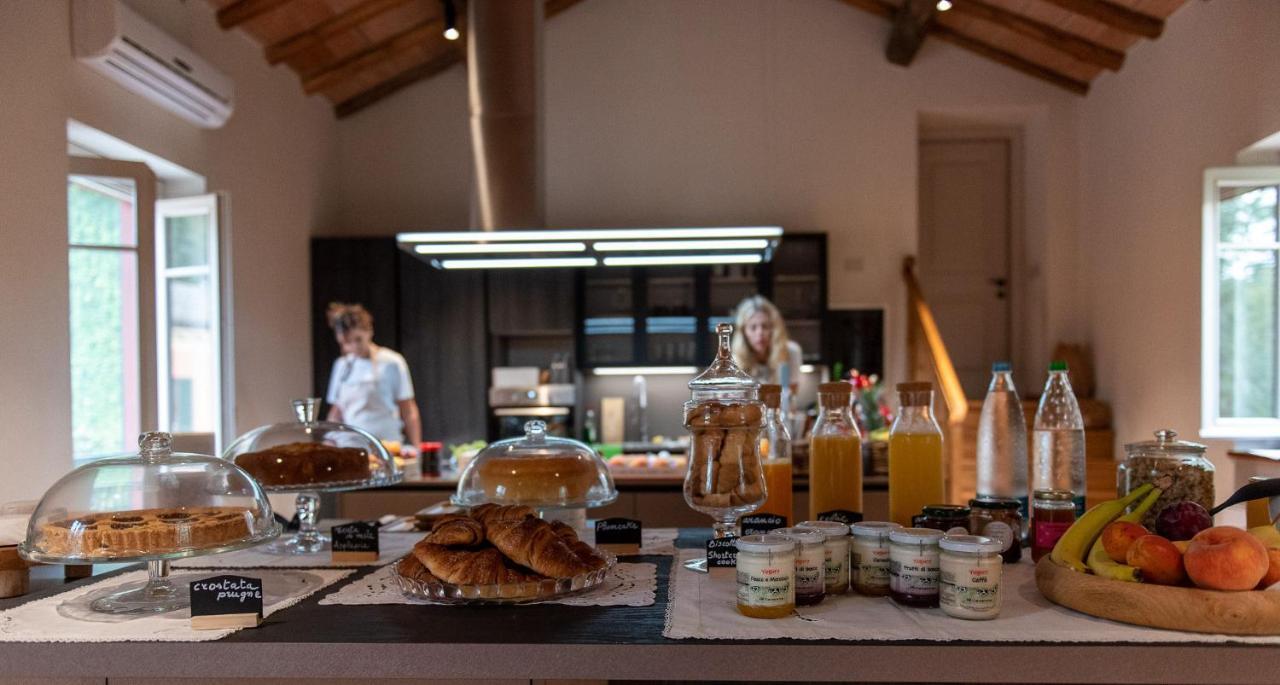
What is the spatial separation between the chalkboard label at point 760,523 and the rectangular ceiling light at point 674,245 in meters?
2.84

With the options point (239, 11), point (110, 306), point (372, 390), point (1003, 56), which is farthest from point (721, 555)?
point (1003, 56)

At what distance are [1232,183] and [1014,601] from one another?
14.5ft

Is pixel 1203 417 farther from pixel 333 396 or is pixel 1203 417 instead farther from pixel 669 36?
pixel 333 396

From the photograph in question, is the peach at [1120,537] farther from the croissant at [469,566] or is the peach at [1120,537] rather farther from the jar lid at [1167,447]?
the croissant at [469,566]

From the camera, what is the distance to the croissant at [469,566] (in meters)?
1.55

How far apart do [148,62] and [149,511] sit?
10.7 feet

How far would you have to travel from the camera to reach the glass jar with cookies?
1732 mm

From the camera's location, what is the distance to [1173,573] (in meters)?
1.43

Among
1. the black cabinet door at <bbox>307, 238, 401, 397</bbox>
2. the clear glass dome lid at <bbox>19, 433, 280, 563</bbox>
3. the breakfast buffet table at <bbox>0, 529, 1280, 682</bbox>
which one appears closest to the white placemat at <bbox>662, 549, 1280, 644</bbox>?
the breakfast buffet table at <bbox>0, 529, 1280, 682</bbox>

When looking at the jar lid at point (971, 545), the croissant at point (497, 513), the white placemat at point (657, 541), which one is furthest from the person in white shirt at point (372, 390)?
the jar lid at point (971, 545)

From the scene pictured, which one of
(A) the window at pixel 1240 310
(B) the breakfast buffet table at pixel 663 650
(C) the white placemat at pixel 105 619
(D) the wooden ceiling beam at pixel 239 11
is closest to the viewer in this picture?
(B) the breakfast buffet table at pixel 663 650

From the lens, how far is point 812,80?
281 inches

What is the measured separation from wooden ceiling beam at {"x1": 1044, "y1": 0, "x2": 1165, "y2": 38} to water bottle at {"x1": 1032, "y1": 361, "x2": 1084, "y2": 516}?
454 centimetres

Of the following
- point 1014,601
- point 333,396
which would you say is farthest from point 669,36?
point 1014,601
